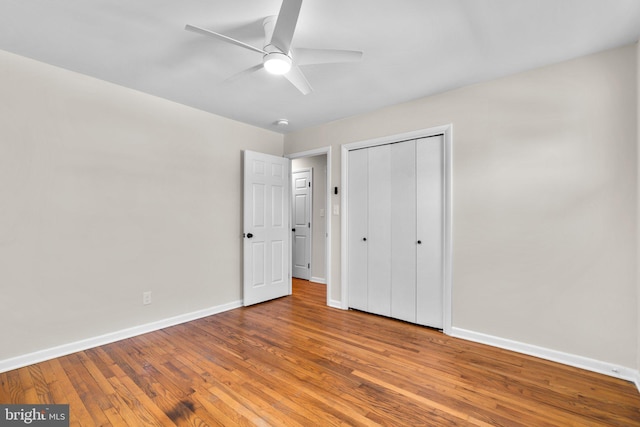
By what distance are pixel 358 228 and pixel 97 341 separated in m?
2.91

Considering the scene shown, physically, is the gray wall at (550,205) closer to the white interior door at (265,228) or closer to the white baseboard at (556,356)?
the white baseboard at (556,356)

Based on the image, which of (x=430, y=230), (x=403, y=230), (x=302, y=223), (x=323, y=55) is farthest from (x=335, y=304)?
(x=323, y=55)

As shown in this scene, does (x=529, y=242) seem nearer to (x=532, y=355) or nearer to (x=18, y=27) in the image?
(x=532, y=355)

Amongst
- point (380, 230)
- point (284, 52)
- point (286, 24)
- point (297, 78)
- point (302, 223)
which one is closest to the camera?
point (286, 24)

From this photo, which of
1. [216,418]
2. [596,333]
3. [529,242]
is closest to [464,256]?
[529,242]

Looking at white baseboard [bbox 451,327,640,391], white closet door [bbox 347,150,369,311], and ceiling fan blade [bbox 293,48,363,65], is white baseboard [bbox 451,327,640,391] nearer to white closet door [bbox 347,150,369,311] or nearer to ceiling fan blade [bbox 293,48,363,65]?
white closet door [bbox 347,150,369,311]

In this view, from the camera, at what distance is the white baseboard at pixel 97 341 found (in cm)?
236

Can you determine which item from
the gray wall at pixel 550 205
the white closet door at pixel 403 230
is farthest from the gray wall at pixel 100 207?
the gray wall at pixel 550 205

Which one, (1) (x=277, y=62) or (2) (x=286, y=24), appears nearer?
(2) (x=286, y=24)

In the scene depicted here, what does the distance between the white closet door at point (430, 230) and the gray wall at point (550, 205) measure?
0.18 meters

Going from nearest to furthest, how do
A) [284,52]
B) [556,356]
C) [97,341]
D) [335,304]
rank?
1. [284,52]
2. [556,356]
3. [97,341]
4. [335,304]

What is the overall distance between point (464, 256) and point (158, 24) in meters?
3.16

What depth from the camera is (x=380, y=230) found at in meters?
3.58

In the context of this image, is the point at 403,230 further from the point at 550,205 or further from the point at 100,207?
the point at 100,207
